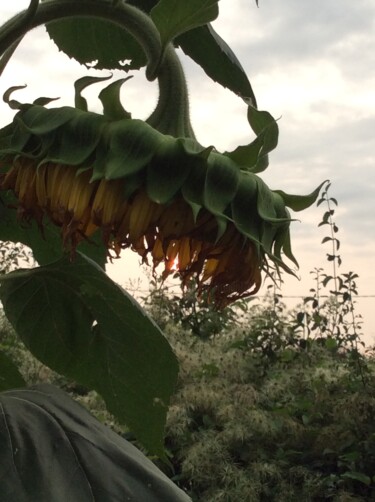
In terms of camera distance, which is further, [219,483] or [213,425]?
[213,425]

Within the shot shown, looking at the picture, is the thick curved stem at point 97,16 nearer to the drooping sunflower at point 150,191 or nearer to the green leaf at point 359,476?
the drooping sunflower at point 150,191

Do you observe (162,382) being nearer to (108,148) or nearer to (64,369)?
(64,369)

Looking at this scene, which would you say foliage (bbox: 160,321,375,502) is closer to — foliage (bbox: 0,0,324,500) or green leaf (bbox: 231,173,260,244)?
foliage (bbox: 0,0,324,500)

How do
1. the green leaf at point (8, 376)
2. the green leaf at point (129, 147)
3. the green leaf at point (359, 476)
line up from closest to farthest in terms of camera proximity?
the green leaf at point (129, 147) < the green leaf at point (8, 376) < the green leaf at point (359, 476)

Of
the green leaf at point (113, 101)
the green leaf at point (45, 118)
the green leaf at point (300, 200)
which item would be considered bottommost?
the green leaf at point (300, 200)

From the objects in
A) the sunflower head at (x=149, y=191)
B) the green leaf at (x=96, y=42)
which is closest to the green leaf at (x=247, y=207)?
the sunflower head at (x=149, y=191)

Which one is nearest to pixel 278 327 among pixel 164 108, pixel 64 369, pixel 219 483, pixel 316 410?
pixel 316 410

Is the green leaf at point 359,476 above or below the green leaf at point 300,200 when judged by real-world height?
below

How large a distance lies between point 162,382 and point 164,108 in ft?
0.99

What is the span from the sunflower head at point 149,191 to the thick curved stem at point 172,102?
55 mm

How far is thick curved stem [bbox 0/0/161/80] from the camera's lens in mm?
628

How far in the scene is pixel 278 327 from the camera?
357 centimetres

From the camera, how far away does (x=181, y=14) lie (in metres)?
0.58

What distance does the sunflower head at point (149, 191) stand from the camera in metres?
0.54
